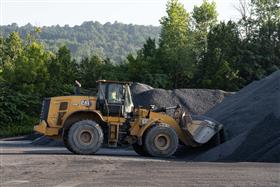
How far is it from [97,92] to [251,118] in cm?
524

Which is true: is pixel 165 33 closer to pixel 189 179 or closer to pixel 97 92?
pixel 97 92

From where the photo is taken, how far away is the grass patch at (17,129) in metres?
39.2

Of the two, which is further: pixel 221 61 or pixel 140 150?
pixel 221 61

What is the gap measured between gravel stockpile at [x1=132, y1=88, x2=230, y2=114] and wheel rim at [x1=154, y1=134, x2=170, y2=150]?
8769 millimetres

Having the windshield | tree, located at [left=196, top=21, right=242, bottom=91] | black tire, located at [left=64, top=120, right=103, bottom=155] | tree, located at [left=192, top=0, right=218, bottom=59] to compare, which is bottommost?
black tire, located at [left=64, top=120, right=103, bottom=155]

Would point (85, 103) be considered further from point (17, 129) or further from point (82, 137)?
point (17, 129)

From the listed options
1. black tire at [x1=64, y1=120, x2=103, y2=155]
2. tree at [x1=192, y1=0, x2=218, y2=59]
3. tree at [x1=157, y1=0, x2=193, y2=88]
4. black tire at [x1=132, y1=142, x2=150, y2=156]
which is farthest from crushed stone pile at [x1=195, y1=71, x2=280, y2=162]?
tree at [x1=192, y1=0, x2=218, y2=59]

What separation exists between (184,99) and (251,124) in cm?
989

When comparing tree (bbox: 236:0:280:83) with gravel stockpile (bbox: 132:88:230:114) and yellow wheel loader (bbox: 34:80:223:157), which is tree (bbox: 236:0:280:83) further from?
yellow wheel loader (bbox: 34:80:223:157)

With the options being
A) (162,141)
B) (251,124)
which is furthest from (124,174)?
(251,124)

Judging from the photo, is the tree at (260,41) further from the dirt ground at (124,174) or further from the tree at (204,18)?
the dirt ground at (124,174)

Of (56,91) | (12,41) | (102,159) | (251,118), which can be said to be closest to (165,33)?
(56,91)

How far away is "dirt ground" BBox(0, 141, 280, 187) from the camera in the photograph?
34.3 ft

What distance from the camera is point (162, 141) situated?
18094 mm
